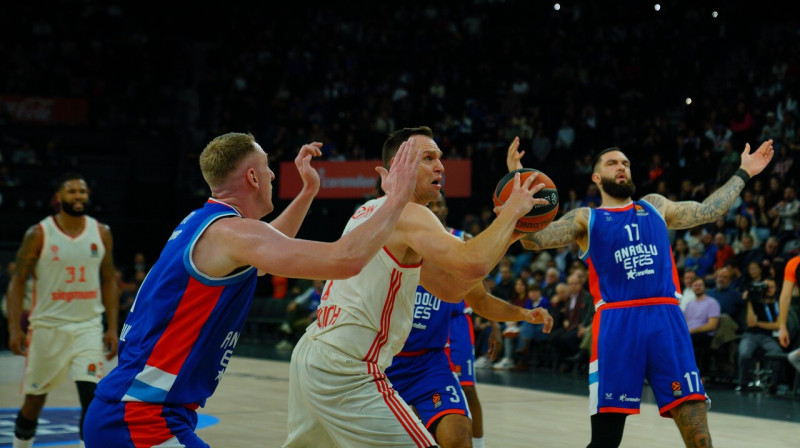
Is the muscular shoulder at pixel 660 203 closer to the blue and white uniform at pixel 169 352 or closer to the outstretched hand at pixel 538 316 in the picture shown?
the outstretched hand at pixel 538 316

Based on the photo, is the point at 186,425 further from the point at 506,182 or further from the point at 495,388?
the point at 495,388

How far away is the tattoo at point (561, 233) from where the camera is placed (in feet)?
18.8

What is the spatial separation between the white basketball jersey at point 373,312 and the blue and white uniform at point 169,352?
2.97ft

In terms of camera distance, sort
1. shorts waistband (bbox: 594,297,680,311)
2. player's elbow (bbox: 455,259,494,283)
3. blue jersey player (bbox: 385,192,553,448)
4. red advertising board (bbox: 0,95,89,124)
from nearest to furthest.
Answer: player's elbow (bbox: 455,259,494,283) → blue jersey player (bbox: 385,192,553,448) → shorts waistband (bbox: 594,297,680,311) → red advertising board (bbox: 0,95,89,124)

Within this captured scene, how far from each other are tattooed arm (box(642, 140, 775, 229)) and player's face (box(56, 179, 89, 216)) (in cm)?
414

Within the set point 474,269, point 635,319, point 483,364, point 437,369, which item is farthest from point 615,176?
point 483,364

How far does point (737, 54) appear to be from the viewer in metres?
19.9

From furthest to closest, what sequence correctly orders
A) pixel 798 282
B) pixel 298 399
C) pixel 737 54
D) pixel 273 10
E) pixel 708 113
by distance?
pixel 273 10, pixel 737 54, pixel 708 113, pixel 798 282, pixel 298 399

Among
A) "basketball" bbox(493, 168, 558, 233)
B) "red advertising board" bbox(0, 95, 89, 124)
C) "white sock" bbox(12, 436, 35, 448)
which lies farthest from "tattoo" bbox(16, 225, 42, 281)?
"red advertising board" bbox(0, 95, 89, 124)

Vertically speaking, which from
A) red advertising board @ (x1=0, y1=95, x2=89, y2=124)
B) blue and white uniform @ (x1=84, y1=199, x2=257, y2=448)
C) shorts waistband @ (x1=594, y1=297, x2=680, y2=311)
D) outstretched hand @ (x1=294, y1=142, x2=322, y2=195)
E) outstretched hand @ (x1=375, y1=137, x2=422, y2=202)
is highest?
red advertising board @ (x1=0, y1=95, x2=89, y2=124)

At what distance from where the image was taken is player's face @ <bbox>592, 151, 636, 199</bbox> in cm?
587

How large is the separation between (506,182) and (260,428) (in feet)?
14.9

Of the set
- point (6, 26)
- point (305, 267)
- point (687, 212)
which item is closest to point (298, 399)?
point (305, 267)

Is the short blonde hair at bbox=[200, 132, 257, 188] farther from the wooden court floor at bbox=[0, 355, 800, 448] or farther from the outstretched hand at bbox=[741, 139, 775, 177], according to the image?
the wooden court floor at bbox=[0, 355, 800, 448]
